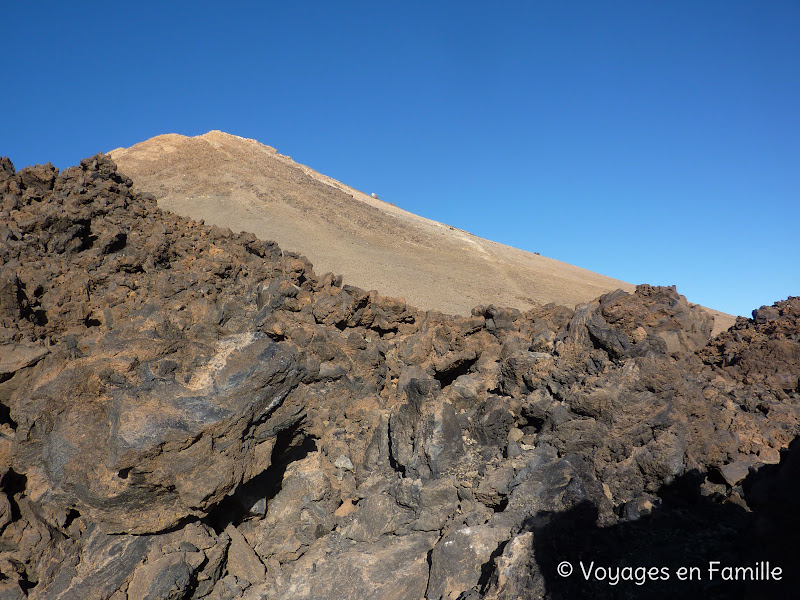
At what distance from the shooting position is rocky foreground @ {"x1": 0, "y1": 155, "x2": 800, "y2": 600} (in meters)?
4.42

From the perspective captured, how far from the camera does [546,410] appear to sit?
6074mm

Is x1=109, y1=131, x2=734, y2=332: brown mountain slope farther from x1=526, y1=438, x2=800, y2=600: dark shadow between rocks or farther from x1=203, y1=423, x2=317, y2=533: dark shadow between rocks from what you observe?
x1=526, y1=438, x2=800, y2=600: dark shadow between rocks

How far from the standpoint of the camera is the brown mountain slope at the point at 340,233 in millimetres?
23469

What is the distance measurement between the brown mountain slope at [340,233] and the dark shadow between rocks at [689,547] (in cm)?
1537

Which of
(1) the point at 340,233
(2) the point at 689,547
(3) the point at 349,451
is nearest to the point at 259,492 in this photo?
(3) the point at 349,451

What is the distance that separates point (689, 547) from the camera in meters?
4.23

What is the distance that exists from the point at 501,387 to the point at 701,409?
2.33 meters

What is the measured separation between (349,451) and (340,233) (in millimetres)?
22081

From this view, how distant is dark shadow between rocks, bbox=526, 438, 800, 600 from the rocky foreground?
0.02 meters

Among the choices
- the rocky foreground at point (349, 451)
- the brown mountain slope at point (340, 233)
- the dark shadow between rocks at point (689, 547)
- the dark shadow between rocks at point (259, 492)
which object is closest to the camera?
the dark shadow between rocks at point (689, 547)

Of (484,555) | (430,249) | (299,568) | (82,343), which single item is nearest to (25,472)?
(82,343)

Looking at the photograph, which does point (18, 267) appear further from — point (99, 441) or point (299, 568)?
point (299, 568)

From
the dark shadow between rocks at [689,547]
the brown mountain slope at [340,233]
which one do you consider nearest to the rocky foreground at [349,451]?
the dark shadow between rocks at [689,547]

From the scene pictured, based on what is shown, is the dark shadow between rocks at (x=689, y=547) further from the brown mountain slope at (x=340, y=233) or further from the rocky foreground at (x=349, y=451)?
the brown mountain slope at (x=340, y=233)
